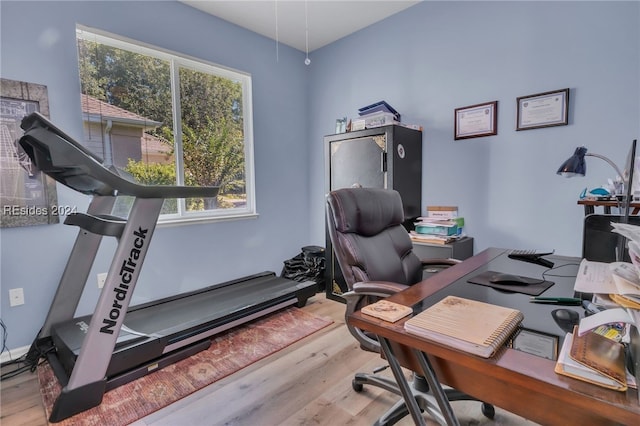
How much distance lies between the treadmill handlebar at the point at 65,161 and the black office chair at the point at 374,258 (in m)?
0.99

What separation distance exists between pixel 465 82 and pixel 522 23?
1.69 ft

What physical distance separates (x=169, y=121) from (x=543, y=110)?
300cm

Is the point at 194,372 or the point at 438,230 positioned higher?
the point at 438,230

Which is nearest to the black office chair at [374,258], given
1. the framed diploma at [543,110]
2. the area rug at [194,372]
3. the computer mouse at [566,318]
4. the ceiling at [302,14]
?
the computer mouse at [566,318]

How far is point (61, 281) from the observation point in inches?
81.0

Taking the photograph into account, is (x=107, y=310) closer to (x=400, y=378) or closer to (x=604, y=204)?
(x=400, y=378)

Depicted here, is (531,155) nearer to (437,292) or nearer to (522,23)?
(522,23)

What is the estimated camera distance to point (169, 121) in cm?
284

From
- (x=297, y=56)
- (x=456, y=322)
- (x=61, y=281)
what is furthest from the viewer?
(x=297, y=56)

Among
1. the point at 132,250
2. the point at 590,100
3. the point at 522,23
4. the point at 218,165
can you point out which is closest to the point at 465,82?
the point at 522,23

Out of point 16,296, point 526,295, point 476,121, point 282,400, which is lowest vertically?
point 282,400

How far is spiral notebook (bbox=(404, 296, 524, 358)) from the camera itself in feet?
2.23

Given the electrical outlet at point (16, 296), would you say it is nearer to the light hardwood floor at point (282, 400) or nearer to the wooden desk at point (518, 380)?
the light hardwood floor at point (282, 400)

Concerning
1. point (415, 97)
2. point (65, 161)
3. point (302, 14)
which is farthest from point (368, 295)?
point (302, 14)
